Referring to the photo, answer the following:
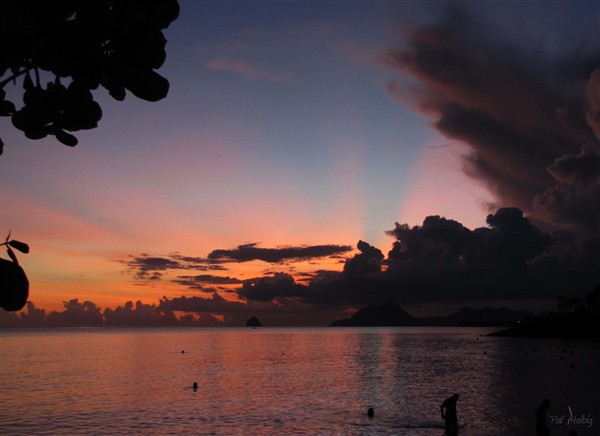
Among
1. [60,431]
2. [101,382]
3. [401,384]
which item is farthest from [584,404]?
[101,382]

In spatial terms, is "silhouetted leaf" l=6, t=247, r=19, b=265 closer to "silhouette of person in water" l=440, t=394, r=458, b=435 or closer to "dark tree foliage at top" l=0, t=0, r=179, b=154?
"dark tree foliage at top" l=0, t=0, r=179, b=154

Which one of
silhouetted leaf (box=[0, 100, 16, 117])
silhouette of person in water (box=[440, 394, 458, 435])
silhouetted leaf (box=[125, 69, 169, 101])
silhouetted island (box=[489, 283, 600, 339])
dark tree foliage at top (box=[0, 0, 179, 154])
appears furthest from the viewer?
silhouetted island (box=[489, 283, 600, 339])

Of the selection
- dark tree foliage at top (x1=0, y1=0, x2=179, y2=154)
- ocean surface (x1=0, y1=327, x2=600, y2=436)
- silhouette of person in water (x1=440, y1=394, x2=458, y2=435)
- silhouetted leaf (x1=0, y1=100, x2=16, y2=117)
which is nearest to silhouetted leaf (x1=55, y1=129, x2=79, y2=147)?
dark tree foliage at top (x1=0, y1=0, x2=179, y2=154)

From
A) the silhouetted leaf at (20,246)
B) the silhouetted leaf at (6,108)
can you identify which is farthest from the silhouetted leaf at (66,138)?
the silhouetted leaf at (20,246)

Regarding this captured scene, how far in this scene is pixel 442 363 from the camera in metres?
89.7

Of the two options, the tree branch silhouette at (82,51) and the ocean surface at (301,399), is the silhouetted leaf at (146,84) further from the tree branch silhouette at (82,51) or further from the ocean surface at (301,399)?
the ocean surface at (301,399)

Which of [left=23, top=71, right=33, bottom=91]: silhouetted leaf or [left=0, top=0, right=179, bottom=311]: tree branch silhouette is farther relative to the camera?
[left=23, top=71, right=33, bottom=91]: silhouetted leaf

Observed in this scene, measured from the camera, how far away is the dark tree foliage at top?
1497mm

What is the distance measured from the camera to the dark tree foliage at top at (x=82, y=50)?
1.50m

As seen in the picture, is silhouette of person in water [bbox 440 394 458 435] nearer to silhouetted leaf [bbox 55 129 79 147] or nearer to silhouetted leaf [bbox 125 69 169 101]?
silhouetted leaf [bbox 55 129 79 147]

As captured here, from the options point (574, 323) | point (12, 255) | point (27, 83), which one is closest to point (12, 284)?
point (12, 255)

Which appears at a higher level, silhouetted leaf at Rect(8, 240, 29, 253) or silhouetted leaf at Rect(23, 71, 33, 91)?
silhouetted leaf at Rect(23, 71, 33, 91)

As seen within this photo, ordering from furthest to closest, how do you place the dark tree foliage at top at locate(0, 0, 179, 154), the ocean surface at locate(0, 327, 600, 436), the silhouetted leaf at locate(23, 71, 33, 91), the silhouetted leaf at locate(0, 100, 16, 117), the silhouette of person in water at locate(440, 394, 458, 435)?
the ocean surface at locate(0, 327, 600, 436) < the silhouette of person in water at locate(440, 394, 458, 435) < the silhouetted leaf at locate(0, 100, 16, 117) < the silhouetted leaf at locate(23, 71, 33, 91) < the dark tree foliage at top at locate(0, 0, 179, 154)

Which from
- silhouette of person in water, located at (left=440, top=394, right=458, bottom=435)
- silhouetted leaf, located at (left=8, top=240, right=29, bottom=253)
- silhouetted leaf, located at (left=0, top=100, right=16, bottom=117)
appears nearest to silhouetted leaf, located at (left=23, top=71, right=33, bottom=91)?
silhouetted leaf, located at (left=0, top=100, right=16, bottom=117)
